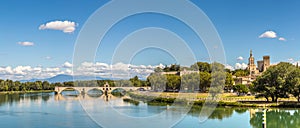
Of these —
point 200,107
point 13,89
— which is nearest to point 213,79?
point 200,107

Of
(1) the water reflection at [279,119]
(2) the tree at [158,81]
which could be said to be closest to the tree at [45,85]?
(2) the tree at [158,81]

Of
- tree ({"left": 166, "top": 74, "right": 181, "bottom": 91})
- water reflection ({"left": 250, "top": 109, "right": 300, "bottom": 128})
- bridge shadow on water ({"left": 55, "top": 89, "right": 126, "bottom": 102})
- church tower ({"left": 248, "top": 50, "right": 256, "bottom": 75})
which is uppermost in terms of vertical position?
church tower ({"left": 248, "top": 50, "right": 256, "bottom": 75})

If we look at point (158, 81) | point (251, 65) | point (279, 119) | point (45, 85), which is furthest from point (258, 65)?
point (279, 119)

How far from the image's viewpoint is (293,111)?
29359mm

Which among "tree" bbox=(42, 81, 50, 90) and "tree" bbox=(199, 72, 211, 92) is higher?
Result: "tree" bbox=(199, 72, 211, 92)

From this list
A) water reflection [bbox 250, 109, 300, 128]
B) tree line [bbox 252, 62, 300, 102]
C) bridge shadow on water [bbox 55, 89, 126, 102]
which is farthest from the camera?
bridge shadow on water [bbox 55, 89, 126, 102]

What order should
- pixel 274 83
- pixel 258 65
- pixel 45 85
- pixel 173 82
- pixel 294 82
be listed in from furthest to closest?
pixel 258 65 → pixel 45 85 → pixel 173 82 → pixel 274 83 → pixel 294 82

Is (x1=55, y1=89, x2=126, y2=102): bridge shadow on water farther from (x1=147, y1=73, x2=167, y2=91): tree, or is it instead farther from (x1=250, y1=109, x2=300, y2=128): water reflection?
(x1=250, y1=109, x2=300, y2=128): water reflection

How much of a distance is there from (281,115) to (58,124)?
17.2 m

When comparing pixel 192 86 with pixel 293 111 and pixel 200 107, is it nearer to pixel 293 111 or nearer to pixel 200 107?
pixel 200 107

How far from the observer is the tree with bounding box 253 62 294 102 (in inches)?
1315

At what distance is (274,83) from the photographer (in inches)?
1347

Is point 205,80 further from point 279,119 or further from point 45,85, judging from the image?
point 45,85

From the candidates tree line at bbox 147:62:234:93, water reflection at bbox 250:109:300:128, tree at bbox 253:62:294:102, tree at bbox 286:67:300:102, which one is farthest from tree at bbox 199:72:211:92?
water reflection at bbox 250:109:300:128
